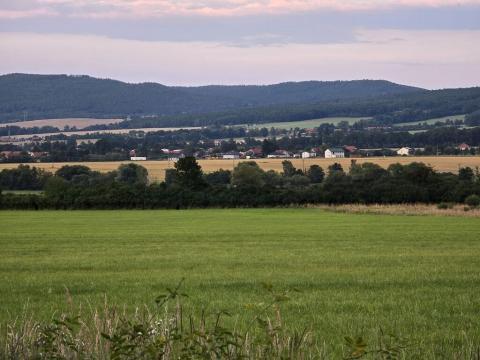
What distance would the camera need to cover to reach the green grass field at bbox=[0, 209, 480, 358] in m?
14.3

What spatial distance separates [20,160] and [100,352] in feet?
480

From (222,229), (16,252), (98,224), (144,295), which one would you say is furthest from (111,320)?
(98,224)

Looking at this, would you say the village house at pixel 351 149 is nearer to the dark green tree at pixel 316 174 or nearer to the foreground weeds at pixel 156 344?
the dark green tree at pixel 316 174

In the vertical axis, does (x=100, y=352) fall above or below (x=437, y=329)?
above

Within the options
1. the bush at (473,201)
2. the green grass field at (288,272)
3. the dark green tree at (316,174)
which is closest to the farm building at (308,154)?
the dark green tree at (316,174)

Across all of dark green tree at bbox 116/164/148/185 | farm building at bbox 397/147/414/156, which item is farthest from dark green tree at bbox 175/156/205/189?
farm building at bbox 397/147/414/156

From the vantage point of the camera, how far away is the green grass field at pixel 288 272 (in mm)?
14305

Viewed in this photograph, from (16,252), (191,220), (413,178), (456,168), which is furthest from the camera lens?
(456,168)

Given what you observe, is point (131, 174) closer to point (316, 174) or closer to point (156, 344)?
point (316, 174)

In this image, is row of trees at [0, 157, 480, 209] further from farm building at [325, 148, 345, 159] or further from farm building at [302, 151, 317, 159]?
farm building at [302, 151, 317, 159]

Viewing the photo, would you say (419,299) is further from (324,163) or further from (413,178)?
(324,163)

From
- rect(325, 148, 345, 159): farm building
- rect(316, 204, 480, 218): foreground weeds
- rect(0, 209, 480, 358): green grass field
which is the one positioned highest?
rect(0, 209, 480, 358): green grass field

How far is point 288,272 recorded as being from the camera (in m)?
22.6

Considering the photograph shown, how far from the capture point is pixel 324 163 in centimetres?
13588
